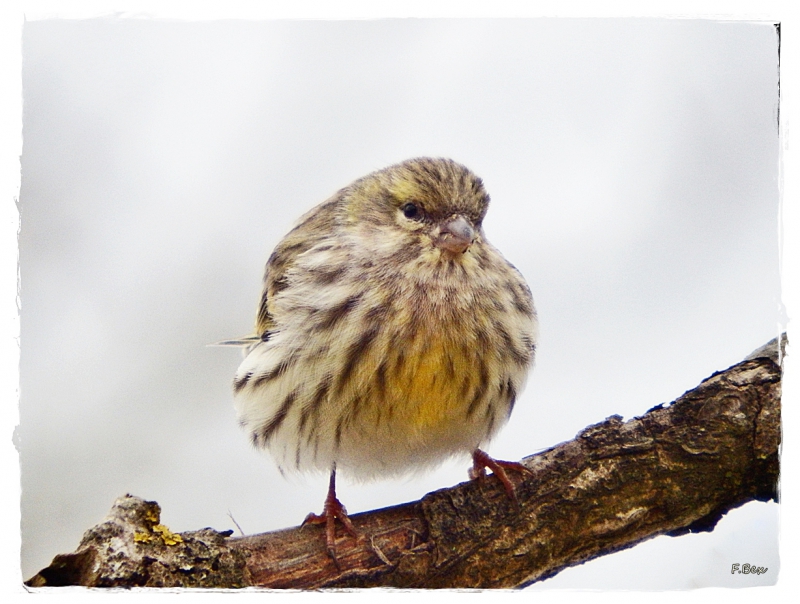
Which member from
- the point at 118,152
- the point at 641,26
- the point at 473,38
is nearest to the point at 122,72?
the point at 118,152

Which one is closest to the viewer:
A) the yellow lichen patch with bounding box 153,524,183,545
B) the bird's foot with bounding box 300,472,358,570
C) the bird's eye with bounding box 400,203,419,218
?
the yellow lichen patch with bounding box 153,524,183,545

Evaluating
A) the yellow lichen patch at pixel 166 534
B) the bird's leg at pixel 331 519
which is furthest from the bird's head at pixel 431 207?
the yellow lichen patch at pixel 166 534

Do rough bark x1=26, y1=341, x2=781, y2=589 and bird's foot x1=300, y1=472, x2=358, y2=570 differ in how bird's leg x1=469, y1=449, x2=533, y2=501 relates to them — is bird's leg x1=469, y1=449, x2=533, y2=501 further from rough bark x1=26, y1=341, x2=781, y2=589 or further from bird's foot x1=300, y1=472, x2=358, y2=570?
bird's foot x1=300, y1=472, x2=358, y2=570

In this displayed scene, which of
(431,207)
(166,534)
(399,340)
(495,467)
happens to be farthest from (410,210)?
(166,534)

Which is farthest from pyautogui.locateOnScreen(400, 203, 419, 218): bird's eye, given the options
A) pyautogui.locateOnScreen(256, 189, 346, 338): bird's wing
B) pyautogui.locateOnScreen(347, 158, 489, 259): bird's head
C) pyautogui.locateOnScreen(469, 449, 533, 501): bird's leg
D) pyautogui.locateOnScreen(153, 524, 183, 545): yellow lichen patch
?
pyautogui.locateOnScreen(153, 524, 183, 545): yellow lichen patch

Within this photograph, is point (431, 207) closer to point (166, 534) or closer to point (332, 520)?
point (332, 520)

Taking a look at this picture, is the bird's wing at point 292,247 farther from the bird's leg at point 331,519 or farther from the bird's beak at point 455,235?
the bird's leg at point 331,519

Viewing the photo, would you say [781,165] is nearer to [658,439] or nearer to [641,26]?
[641,26]
